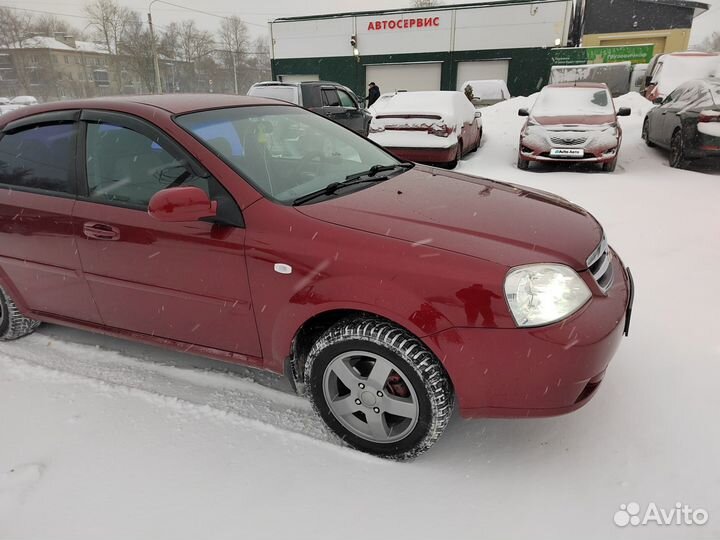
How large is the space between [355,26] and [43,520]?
3330cm

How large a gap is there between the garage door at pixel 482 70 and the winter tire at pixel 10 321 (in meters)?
29.2

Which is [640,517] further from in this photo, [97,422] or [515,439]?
[97,422]

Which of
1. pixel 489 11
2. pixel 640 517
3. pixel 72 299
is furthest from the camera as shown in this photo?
pixel 489 11

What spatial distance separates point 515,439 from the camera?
2.43 metres

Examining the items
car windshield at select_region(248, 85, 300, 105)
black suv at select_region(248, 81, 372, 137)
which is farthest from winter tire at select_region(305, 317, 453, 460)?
car windshield at select_region(248, 85, 300, 105)

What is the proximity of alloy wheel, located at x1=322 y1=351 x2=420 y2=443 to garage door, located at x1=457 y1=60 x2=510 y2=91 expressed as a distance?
29758mm

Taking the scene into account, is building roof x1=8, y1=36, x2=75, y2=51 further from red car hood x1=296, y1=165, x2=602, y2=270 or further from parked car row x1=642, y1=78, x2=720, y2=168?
red car hood x1=296, y1=165, x2=602, y2=270

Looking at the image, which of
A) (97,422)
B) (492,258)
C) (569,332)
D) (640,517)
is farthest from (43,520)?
(640,517)

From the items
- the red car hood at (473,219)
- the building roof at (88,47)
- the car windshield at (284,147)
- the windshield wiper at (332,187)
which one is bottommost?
the red car hood at (473,219)

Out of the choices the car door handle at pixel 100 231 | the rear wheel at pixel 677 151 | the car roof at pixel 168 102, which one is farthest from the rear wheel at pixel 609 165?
the car door handle at pixel 100 231

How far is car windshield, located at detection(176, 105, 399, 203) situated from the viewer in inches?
99.9

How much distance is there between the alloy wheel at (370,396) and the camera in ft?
A: 7.17

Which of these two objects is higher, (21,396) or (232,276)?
(232,276)

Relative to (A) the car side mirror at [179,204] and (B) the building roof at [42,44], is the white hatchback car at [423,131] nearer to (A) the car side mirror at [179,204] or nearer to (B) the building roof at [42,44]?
(A) the car side mirror at [179,204]
